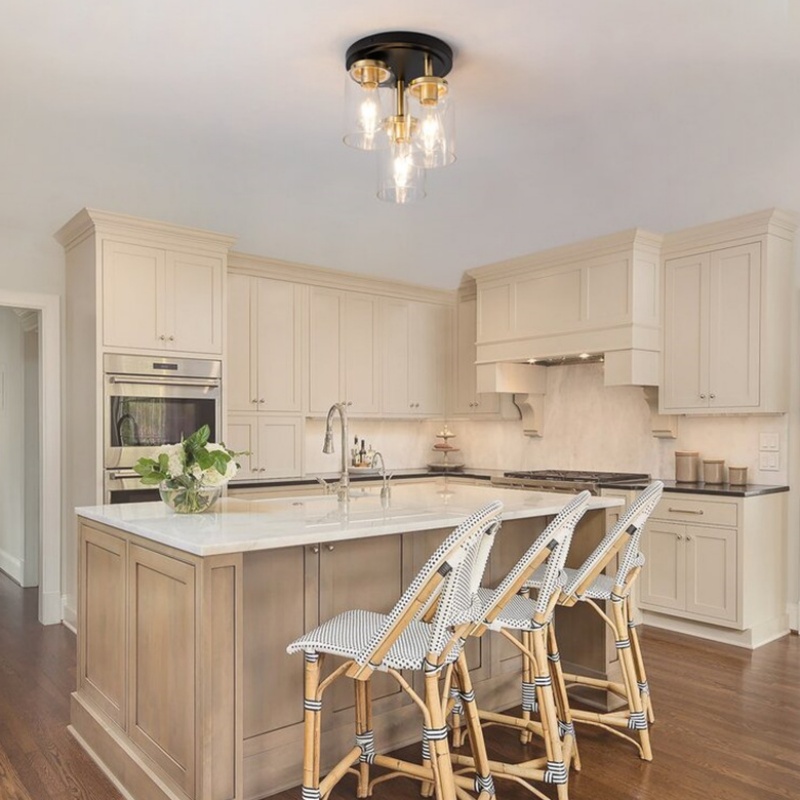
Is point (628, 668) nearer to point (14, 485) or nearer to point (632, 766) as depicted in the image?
point (632, 766)

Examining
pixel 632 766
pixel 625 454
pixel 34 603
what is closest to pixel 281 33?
pixel 632 766

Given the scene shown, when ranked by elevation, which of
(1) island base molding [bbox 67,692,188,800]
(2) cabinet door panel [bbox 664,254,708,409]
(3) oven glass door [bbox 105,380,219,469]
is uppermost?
(2) cabinet door panel [bbox 664,254,708,409]

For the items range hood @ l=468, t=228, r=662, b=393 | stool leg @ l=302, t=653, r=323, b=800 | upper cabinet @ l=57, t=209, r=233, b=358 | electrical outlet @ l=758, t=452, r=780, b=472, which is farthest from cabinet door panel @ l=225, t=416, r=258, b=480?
electrical outlet @ l=758, t=452, r=780, b=472

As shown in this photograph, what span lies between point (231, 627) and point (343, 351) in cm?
376

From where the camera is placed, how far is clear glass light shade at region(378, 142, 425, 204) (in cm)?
324

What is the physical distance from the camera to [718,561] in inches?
171

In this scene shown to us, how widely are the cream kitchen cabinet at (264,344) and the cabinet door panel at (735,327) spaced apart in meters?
2.93

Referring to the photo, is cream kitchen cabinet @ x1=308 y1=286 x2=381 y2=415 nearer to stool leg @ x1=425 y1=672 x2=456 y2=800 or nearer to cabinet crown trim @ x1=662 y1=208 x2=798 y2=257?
cabinet crown trim @ x1=662 y1=208 x2=798 y2=257

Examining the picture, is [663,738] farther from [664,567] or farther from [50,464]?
[50,464]

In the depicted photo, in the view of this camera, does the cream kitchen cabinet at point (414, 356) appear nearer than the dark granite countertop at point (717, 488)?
No

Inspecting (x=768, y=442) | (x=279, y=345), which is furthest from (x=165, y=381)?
(x=768, y=442)

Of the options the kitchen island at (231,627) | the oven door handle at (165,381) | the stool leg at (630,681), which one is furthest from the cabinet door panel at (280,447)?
the stool leg at (630,681)

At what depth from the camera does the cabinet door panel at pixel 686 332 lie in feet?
15.5

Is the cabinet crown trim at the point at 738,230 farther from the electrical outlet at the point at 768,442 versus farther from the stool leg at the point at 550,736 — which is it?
the stool leg at the point at 550,736
